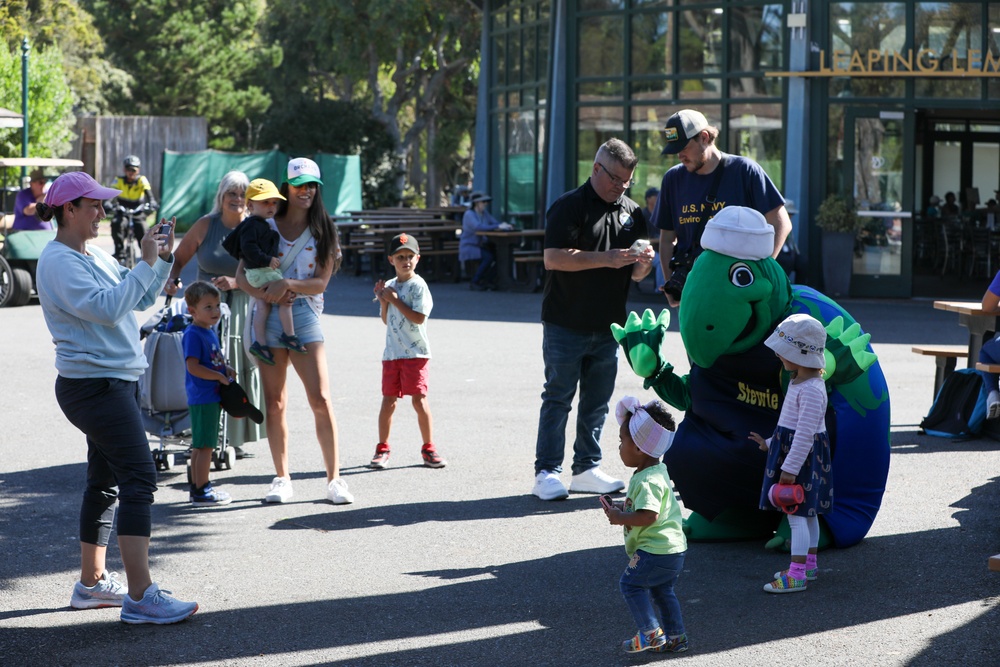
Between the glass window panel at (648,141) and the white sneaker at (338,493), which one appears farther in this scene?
the glass window panel at (648,141)

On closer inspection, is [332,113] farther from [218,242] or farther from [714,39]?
[218,242]

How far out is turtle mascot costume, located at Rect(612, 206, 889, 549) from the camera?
6012 mm

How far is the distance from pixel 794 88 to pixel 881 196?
2.06 m

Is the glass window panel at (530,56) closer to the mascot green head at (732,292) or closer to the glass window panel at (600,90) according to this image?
the glass window panel at (600,90)

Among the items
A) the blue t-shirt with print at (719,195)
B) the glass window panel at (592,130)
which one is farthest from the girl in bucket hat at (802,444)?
the glass window panel at (592,130)

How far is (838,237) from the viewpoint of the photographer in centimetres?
1891

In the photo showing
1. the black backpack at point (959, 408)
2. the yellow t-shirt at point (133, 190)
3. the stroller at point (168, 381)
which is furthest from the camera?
the yellow t-shirt at point (133, 190)

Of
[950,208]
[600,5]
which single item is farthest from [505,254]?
[950,208]

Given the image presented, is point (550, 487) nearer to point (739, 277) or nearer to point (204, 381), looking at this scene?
point (739, 277)

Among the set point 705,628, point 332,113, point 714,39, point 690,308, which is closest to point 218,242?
point 690,308

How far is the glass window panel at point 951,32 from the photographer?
1895cm

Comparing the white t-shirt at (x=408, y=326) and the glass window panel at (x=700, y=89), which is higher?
the glass window panel at (x=700, y=89)

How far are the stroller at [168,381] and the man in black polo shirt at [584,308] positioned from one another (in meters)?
2.05

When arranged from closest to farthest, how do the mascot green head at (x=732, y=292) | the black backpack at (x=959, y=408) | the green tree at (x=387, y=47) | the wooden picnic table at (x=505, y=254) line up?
the mascot green head at (x=732, y=292), the black backpack at (x=959, y=408), the wooden picnic table at (x=505, y=254), the green tree at (x=387, y=47)
